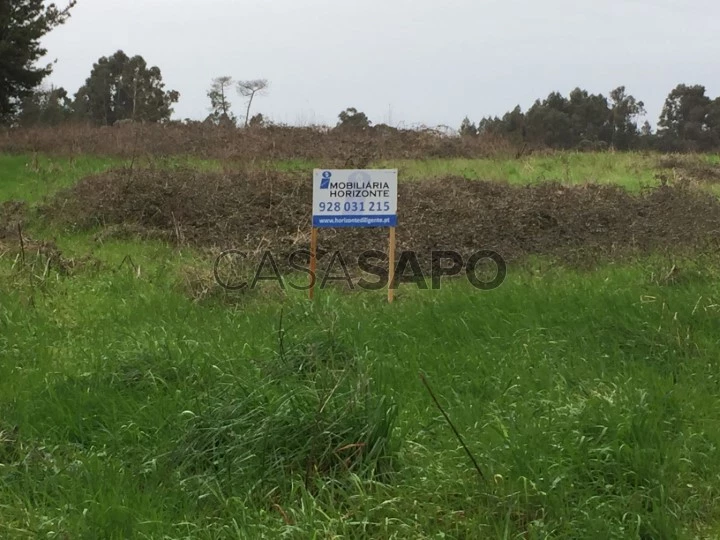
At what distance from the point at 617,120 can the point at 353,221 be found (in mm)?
34834

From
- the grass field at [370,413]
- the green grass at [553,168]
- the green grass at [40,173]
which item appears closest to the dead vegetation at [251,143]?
the green grass at [40,173]

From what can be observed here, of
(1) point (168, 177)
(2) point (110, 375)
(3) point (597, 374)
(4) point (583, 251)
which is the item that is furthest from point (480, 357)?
(1) point (168, 177)

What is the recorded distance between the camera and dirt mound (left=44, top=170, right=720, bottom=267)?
8.95m

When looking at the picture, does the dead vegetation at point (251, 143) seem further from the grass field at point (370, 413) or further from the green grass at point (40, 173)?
the grass field at point (370, 413)

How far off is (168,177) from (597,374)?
27.2 feet

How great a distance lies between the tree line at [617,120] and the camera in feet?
117

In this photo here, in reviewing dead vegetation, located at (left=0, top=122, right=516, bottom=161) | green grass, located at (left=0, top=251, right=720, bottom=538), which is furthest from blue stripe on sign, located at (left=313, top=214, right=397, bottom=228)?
dead vegetation, located at (left=0, top=122, right=516, bottom=161)

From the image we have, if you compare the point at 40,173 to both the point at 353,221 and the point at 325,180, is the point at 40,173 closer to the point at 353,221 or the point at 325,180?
the point at 325,180

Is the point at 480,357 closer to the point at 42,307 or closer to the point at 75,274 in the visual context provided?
the point at 42,307

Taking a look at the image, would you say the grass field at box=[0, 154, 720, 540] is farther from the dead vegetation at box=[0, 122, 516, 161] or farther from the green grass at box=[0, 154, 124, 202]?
the dead vegetation at box=[0, 122, 516, 161]

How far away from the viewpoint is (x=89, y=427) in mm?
4262

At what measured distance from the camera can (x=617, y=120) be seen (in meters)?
37.8
